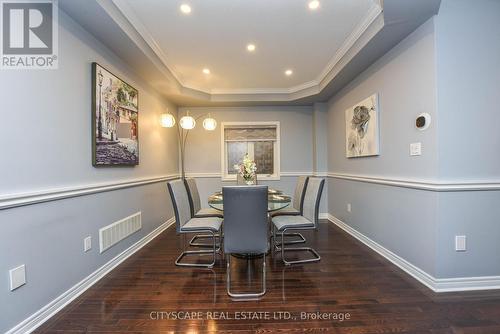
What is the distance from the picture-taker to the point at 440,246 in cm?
208

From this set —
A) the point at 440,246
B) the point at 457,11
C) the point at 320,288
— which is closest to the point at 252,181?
the point at 320,288

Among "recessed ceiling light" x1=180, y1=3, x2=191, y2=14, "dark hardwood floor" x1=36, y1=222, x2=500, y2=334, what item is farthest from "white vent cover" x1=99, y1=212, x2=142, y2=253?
"recessed ceiling light" x1=180, y1=3, x2=191, y2=14

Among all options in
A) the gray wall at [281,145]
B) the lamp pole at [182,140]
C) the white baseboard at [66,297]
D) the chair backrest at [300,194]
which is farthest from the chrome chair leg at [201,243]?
the lamp pole at [182,140]

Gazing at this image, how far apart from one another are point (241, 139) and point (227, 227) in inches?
126

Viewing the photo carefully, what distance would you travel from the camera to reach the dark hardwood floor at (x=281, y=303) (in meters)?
1.67

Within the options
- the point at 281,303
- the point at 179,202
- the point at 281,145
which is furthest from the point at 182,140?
the point at 281,303

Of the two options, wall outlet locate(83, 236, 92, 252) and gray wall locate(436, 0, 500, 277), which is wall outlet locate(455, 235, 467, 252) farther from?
wall outlet locate(83, 236, 92, 252)

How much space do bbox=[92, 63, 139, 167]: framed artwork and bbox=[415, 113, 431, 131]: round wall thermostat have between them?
3093 millimetres

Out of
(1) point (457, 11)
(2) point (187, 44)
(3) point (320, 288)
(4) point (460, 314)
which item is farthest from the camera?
(2) point (187, 44)

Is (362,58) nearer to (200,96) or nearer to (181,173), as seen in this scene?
(200,96)

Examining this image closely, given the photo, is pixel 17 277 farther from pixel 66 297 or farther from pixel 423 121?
pixel 423 121

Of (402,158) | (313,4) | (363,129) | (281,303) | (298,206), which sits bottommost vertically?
(281,303)

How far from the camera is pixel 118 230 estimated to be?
2.67 metres

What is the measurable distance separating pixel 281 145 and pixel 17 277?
4302 millimetres
